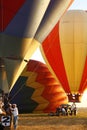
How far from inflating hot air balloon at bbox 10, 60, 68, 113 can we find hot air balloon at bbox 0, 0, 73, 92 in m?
11.7

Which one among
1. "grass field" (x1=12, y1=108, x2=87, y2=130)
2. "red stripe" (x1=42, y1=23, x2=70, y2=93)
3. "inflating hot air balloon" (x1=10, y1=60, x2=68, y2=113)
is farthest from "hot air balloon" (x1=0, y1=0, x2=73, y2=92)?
"red stripe" (x1=42, y1=23, x2=70, y2=93)

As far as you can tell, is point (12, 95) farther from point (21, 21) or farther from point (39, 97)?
point (21, 21)

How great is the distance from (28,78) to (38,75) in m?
0.80

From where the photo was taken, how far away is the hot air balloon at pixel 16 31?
17.7m

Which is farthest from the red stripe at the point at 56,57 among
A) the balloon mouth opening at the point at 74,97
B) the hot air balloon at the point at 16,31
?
the hot air balloon at the point at 16,31

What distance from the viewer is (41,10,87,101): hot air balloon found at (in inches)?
1240

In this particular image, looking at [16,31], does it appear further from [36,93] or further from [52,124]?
[36,93]

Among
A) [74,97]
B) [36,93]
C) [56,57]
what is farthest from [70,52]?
[36,93]

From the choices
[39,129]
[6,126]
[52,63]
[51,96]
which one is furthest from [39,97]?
[6,126]

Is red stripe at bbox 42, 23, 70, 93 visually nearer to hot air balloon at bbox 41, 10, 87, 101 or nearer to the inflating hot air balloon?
hot air balloon at bbox 41, 10, 87, 101

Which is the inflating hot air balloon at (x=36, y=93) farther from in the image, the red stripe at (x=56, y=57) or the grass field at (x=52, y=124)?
the grass field at (x=52, y=124)

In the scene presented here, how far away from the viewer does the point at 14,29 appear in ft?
58.1

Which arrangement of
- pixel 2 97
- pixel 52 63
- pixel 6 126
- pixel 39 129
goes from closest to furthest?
pixel 6 126 → pixel 2 97 → pixel 39 129 → pixel 52 63

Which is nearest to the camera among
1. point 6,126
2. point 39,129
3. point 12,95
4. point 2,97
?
point 6,126
